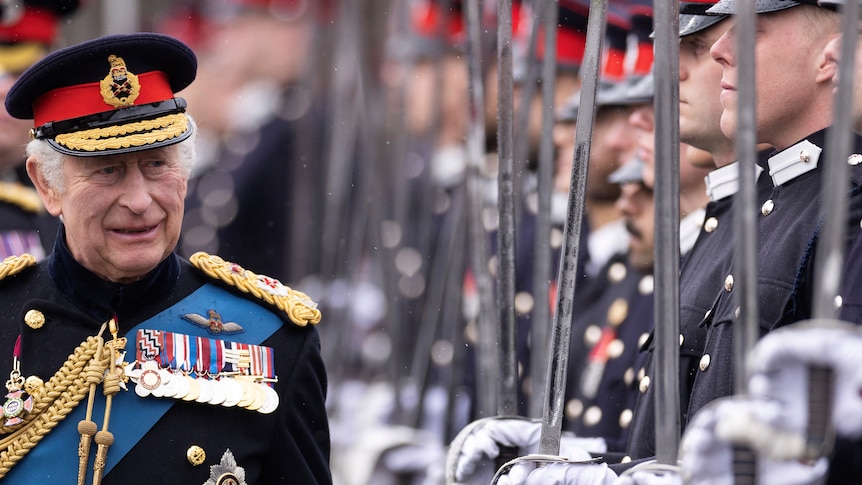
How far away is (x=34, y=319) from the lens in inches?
137

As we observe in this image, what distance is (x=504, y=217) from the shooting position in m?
3.94

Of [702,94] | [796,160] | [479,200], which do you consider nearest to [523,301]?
[479,200]

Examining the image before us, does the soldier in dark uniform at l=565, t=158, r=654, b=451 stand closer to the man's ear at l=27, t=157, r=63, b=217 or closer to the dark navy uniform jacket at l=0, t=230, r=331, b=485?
the dark navy uniform jacket at l=0, t=230, r=331, b=485

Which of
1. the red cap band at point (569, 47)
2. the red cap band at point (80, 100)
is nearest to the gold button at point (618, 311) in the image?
the red cap band at point (569, 47)

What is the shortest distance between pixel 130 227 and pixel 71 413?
463 millimetres

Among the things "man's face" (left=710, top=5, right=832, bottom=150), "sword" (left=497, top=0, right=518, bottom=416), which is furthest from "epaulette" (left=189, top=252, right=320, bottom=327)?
"man's face" (left=710, top=5, right=832, bottom=150)

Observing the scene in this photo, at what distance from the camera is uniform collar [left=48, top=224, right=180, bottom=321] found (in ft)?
11.6

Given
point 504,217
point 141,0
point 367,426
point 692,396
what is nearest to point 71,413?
point 504,217

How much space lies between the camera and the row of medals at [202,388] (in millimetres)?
3430

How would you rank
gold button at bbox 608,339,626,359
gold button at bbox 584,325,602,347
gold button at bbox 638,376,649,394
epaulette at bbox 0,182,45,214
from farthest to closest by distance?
1. epaulette at bbox 0,182,45,214
2. gold button at bbox 584,325,602,347
3. gold button at bbox 608,339,626,359
4. gold button at bbox 638,376,649,394

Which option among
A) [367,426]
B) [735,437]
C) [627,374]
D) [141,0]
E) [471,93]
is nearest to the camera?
[735,437]

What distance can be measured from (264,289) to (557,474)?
36.0 inches

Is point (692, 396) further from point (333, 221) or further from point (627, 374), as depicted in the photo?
point (333, 221)

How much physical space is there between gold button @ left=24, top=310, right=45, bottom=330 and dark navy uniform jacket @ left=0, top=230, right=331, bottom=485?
18mm
